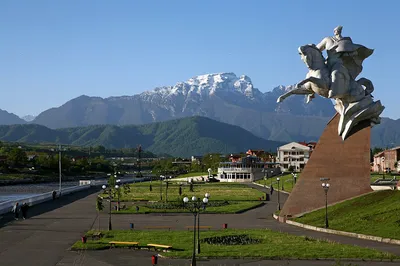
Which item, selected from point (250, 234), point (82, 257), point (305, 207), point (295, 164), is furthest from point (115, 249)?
point (295, 164)

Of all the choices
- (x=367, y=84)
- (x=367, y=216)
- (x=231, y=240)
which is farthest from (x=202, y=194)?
(x=231, y=240)

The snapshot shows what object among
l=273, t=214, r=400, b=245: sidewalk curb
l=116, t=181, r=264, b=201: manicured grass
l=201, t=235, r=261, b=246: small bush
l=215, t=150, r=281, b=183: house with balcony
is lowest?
l=201, t=235, r=261, b=246: small bush

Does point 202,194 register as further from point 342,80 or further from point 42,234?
point 42,234

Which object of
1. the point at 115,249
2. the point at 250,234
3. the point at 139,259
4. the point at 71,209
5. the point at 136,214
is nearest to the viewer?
the point at 139,259

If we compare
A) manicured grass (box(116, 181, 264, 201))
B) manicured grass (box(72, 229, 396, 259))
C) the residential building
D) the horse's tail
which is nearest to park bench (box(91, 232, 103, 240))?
Result: manicured grass (box(72, 229, 396, 259))

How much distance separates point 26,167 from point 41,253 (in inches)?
5897

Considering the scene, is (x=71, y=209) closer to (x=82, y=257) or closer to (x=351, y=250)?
(x=82, y=257)

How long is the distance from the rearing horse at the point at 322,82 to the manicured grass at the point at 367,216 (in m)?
6.58

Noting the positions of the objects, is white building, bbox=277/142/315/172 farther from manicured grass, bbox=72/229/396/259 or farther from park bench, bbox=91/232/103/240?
park bench, bbox=91/232/103/240

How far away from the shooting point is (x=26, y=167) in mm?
174500

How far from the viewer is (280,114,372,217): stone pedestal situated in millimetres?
41250

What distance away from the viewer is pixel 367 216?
3675cm

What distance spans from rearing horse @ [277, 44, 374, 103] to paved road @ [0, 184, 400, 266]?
903 cm

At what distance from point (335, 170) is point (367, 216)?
18.2 ft
